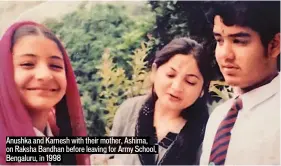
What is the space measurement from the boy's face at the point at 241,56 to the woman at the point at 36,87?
0.72m

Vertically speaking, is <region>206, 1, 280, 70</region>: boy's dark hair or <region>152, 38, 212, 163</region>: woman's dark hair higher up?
<region>206, 1, 280, 70</region>: boy's dark hair

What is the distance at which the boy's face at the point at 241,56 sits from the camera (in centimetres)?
209

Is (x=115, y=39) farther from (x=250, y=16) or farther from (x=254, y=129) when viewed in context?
(x=254, y=129)

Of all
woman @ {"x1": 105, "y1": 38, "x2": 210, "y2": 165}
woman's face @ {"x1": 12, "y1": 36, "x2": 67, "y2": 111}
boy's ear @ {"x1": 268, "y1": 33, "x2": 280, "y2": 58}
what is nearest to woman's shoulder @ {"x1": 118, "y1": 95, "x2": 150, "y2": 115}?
woman @ {"x1": 105, "y1": 38, "x2": 210, "y2": 165}

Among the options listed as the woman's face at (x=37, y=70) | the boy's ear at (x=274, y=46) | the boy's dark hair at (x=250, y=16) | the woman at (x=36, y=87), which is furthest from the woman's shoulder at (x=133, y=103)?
the boy's ear at (x=274, y=46)

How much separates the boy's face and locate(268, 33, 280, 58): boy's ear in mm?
21

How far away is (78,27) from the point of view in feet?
6.95

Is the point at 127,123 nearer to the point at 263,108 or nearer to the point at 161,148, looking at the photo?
the point at 161,148

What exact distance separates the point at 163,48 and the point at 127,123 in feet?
1.31

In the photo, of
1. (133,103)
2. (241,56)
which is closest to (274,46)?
(241,56)

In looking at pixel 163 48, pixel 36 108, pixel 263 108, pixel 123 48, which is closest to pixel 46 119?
pixel 36 108

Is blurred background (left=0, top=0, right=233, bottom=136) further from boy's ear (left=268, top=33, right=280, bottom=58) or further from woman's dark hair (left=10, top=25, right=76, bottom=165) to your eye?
boy's ear (left=268, top=33, right=280, bottom=58)

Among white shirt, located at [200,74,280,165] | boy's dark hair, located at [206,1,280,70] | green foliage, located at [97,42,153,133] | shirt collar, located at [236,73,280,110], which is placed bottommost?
white shirt, located at [200,74,280,165]

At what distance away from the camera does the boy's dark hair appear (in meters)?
2.09
